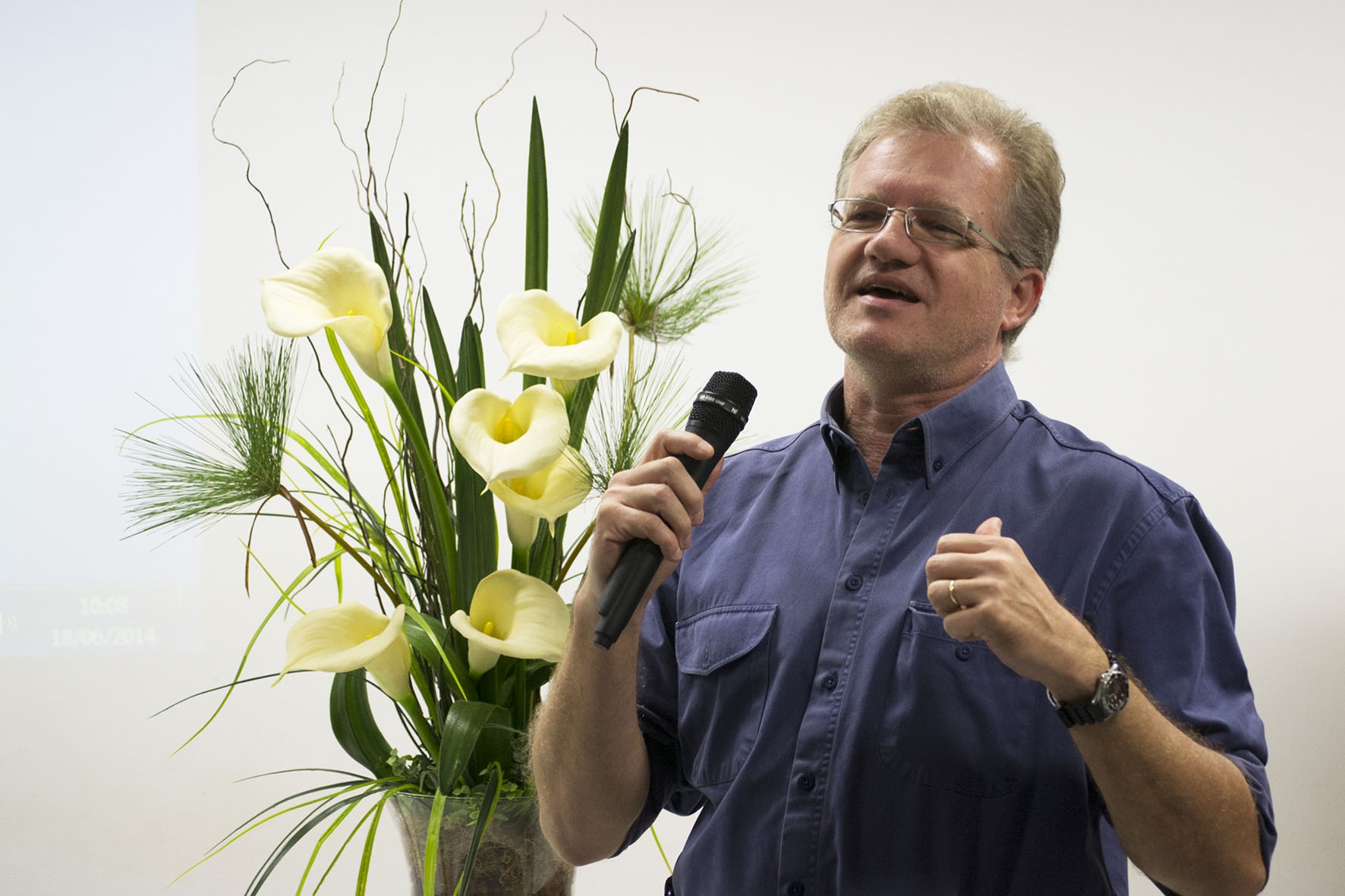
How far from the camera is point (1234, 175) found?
268cm

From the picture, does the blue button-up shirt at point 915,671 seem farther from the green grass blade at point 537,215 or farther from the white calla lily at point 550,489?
the green grass blade at point 537,215

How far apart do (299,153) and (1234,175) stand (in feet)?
7.33

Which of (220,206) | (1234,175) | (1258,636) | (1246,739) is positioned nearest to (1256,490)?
(1258,636)

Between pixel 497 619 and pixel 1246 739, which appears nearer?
pixel 1246 739

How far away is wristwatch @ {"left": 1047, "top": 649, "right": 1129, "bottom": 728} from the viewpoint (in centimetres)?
94

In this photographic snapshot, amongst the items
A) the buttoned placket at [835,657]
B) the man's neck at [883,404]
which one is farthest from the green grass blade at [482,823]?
the man's neck at [883,404]

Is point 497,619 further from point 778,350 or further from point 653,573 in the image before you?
point 778,350

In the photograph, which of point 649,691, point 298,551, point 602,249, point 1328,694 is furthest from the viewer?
point 298,551

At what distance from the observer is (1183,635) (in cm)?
109

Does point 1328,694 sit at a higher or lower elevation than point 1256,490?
lower

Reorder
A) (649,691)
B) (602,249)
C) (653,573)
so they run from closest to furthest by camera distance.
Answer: (653,573)
(649,691)
(602,249)

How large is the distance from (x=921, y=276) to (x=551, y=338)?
1.44ft

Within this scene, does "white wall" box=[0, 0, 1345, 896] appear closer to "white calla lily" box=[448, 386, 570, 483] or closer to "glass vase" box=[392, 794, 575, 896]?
"glass vase" box=[392, 794, 575, 896]

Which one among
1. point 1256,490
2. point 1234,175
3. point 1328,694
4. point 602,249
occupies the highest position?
point 1234,175
